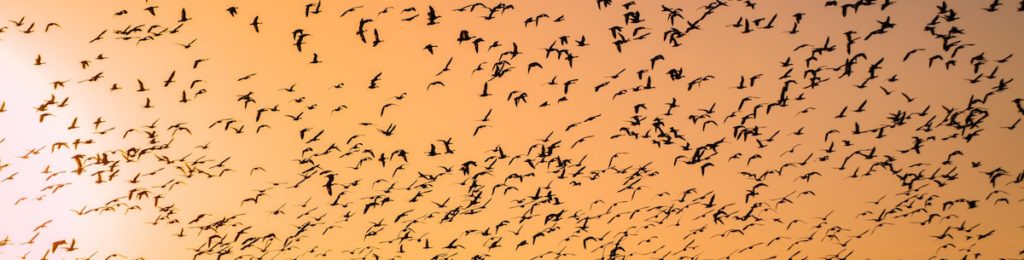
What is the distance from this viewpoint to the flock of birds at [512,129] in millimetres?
4102

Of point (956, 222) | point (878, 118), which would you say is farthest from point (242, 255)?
point (956, 222)

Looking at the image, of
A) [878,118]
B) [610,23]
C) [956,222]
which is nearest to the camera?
[610,23]

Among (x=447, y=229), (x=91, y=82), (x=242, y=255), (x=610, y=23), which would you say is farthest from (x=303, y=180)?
(x=610, y=23)

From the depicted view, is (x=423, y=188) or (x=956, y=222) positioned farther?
(x=956, y=222)

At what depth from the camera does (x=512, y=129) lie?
176 inches

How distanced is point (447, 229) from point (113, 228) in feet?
5.75

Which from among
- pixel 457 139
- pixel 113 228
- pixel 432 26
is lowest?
pixel 113 228

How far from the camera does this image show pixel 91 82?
4.04 m

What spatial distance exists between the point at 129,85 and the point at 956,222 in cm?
470

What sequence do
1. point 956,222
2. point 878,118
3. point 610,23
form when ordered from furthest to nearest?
1. point 956,222
2. point 878,118
3. point 610,23

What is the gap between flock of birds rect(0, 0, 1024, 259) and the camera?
161 inches

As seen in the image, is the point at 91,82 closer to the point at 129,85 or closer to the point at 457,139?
the point at 129,85

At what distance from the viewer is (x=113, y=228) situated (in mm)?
4309

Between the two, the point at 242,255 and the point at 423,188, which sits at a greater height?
the point at 423,188
